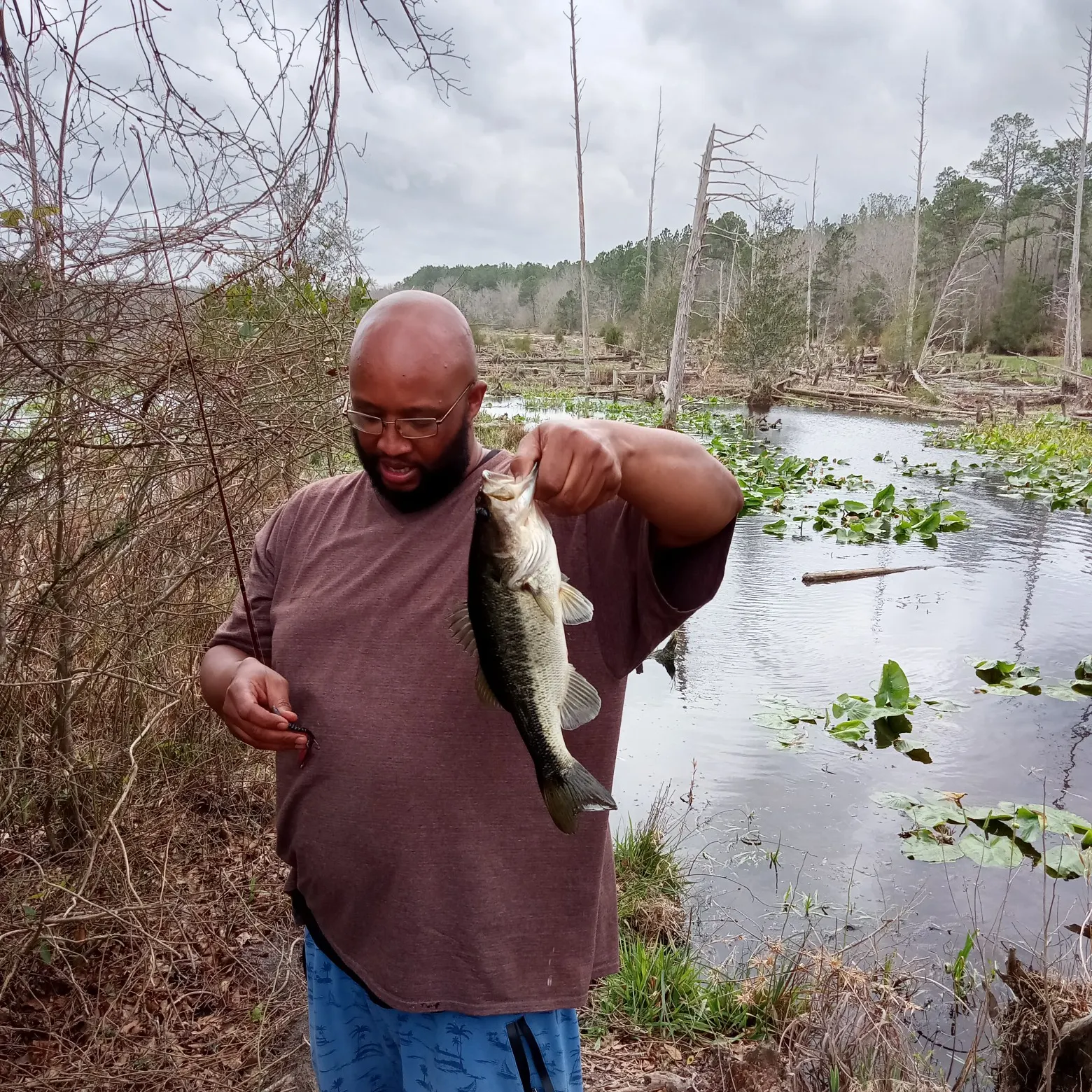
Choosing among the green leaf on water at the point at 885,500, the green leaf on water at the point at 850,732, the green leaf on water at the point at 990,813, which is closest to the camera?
the green leaf on water at the point at 990,813

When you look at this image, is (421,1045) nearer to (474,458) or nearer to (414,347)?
(474,458)

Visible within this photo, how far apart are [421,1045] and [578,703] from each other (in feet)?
2.80

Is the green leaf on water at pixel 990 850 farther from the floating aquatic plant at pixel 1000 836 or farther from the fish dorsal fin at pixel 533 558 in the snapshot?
the fish dorsal fin at pixel 533 558

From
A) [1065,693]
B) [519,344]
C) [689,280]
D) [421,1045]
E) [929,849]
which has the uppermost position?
[519,344]

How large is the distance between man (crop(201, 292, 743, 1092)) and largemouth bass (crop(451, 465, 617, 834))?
154 mm

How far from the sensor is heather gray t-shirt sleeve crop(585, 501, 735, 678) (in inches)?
68.7

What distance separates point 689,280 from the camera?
1650 centimetres

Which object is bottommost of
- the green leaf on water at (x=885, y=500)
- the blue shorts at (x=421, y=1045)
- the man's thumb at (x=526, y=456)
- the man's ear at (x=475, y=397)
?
the green leaf on water at (x=885, y=500)

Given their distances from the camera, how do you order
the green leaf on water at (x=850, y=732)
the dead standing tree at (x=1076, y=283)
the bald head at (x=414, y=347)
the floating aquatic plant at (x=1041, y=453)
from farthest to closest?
the dead standing tree at (x=1076, y=283) < the floating aquatic plant at (x=1041, y=453) < the green leaf on water at (x=850, y=732) < the bald head at (x=414, y=347)

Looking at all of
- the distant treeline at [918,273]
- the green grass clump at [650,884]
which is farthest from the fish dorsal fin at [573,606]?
the distant treeline at [918,273]

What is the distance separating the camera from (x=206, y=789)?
5.24 meters

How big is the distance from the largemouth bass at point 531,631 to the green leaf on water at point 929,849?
4592 millimetres

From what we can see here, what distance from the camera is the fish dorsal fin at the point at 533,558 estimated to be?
1.54 metres

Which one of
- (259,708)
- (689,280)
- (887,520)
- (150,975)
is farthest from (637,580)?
(689,280)
